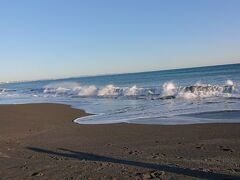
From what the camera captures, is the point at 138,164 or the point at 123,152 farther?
the point at 123,152

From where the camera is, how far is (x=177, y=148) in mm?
9016

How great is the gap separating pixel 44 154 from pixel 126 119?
634cm

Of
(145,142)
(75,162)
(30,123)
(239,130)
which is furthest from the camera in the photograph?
(30,123)

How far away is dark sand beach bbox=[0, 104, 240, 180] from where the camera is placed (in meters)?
7.02

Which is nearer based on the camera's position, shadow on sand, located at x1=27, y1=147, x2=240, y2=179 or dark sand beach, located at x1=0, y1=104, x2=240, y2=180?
shadow on sand, located at x1=27, y1=147, x2=240, y2=179

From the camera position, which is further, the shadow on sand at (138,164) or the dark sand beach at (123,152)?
the dark sand beach at (123,152)

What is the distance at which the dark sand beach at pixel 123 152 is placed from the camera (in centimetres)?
702

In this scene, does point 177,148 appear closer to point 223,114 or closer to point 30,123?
point 223,114

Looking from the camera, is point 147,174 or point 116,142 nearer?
point 147,174

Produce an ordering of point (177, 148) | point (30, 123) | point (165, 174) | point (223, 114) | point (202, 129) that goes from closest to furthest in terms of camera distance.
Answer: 1. point (165, 174)
2. point (177, 148)
3. point (202, 129)
4. point (223, 114)
5. point (30, 123)

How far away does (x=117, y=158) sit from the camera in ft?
27.2

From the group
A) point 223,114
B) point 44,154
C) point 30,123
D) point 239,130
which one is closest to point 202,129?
point 239,130

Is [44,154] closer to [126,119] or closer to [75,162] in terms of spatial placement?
[75,162]

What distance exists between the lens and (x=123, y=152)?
895cm
